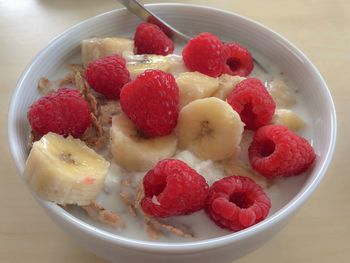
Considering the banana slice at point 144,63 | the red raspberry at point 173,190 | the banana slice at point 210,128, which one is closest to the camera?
the red raspberry at point 173,190

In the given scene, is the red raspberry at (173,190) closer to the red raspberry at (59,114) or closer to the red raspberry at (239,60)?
the red raspberry at (59,114)

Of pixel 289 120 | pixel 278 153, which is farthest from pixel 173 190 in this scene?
pixel 289 120

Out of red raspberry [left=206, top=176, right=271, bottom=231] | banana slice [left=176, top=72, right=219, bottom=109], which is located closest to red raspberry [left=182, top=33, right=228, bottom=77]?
banana slice [left=176, top=72, right=219, bottom=109]

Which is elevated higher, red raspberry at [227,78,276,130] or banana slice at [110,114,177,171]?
red raspberry at [227,78,276,130]

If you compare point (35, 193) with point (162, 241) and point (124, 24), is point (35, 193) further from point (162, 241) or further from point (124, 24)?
point (124, 24)

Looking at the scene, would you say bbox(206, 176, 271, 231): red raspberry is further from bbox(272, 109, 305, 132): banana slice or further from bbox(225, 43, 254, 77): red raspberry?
bbox(225, 43, 254, 77): red raspberry

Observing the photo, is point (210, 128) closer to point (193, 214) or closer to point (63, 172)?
point (193, 214)

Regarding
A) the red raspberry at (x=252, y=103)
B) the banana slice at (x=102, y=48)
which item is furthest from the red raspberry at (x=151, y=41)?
the red raspberry at (x=252, y=103)
